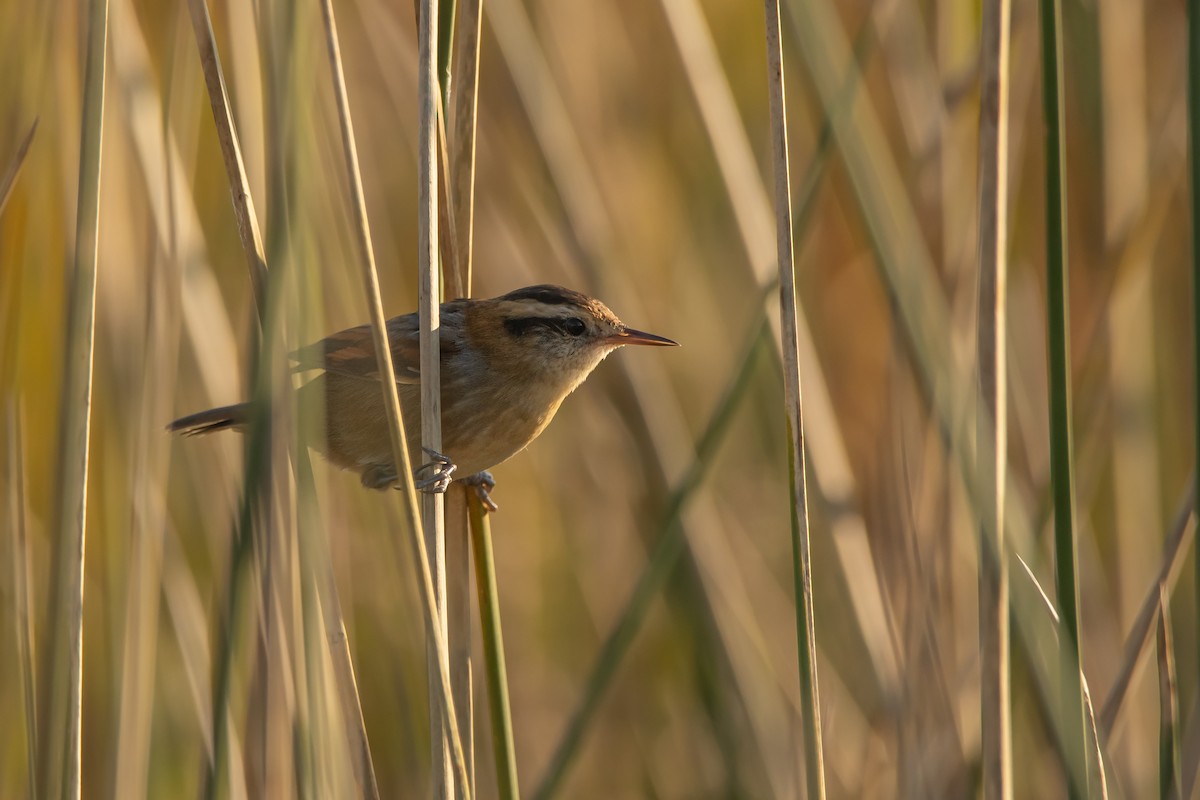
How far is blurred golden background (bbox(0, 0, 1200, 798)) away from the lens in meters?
2.23

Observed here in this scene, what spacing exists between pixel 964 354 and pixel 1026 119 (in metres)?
1.13

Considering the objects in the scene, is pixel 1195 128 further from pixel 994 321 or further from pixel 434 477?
pixel 434 477

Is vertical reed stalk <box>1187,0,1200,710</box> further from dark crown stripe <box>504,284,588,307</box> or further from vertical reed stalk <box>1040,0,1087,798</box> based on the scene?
dark crown stripe <box>504,284,588,307</box>

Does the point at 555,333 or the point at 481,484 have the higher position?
the point at 555,333

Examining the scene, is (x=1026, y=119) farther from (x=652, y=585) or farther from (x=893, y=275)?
(x=652, y=585)

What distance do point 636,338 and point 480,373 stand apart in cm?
38

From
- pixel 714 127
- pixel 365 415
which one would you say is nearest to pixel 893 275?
pixel 714 127

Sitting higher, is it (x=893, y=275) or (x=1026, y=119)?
(x=1026, y=119)

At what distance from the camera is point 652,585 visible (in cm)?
240

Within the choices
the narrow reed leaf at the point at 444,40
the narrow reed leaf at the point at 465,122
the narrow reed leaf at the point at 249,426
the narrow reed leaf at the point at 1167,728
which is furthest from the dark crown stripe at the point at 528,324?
the narrow reed leaf at the point at 1167,728

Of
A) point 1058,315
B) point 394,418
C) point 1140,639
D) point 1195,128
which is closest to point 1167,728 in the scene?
point 1140,639

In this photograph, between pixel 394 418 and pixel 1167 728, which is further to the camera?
pixel 1167 728

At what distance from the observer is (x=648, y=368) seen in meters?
3.16

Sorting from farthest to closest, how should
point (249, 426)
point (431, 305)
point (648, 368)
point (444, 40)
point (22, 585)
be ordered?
point (648, 368), point (22, 585), point (444, 40), point (431, 305), point (249, 426)
